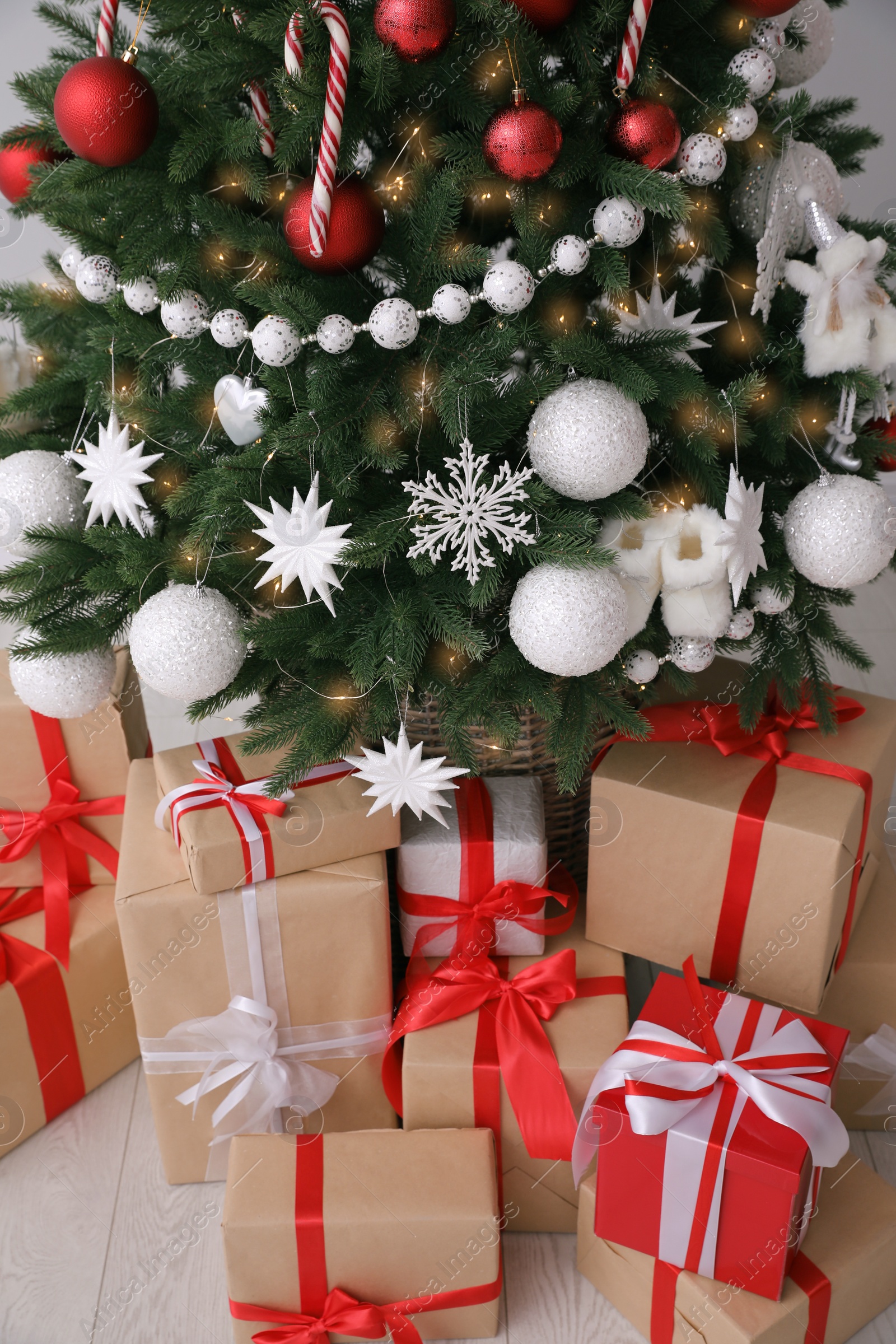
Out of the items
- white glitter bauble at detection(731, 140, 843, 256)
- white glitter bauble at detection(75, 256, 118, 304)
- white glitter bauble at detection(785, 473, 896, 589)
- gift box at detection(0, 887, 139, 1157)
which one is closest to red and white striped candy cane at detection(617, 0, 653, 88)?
white glitter bauble at detection(731, 140, 843, 256)

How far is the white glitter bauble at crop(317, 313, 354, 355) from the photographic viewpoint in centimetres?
95

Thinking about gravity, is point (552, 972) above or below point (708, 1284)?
above

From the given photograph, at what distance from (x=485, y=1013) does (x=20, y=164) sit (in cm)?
116

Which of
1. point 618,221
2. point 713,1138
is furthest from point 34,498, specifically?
point 713,1138

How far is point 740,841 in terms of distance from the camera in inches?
44.2

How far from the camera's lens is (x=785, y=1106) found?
0.97 meters

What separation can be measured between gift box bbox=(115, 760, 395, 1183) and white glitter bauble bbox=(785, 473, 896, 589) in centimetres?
61

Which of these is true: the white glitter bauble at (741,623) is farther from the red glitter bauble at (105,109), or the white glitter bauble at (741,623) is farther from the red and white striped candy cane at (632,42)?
the red glitter bauble at (105,109)

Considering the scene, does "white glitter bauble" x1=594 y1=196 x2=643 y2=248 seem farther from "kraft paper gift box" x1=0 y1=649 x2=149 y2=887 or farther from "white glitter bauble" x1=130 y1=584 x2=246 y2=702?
"kraft paper gift box" x1=0 y1=649 x2=149 y2=887

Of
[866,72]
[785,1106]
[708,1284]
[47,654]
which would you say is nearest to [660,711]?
[785,1106]

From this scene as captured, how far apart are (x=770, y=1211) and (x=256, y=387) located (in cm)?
98

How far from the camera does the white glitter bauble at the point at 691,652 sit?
3.73 feet

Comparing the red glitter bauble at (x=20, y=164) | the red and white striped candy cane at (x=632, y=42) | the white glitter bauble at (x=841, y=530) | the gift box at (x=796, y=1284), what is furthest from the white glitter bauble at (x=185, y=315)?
the gift box at (x=796, y=1284)

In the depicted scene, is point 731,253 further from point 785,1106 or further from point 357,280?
point 785,1106
